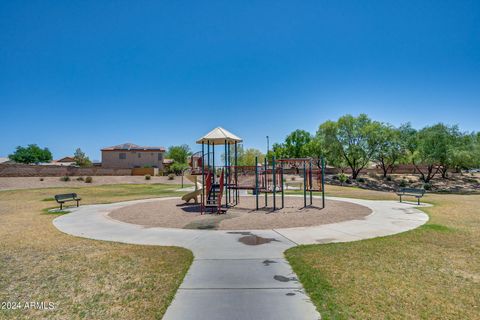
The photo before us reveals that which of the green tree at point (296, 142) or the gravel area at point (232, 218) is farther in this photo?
the green tree at point (296, 142)

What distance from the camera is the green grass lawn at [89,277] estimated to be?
4098mm

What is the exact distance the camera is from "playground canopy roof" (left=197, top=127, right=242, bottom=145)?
15.3m

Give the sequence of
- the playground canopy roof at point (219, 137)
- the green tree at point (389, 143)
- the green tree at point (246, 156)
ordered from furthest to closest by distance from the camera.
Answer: the green tree at point (246, 156) → the green tree at point (389, 143) → the playground canopy roof at point (219, 137)

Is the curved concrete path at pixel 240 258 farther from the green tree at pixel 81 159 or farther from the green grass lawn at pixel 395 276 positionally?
the green tree at pixel 81 159

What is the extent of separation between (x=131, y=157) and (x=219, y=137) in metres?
56.3

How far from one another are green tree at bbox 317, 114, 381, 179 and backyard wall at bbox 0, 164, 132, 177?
3912cm

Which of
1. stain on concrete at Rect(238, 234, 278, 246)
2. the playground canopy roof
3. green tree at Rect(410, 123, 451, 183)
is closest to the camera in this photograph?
stain on concrete at Rect(238, 234, 278, 246)

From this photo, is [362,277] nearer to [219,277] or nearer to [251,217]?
[219,277]

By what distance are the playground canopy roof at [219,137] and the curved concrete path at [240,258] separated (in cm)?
652

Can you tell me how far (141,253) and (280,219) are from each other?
6.44m

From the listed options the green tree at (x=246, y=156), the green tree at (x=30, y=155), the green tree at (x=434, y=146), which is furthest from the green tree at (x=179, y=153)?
the green tree at (x=434, y=146)

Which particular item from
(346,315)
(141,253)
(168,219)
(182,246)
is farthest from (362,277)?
(168,219)

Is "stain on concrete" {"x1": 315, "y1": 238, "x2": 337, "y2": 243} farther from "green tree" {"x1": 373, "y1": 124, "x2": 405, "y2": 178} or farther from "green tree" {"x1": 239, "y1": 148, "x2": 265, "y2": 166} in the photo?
"green tree" {"x1": 239, "y1": 148, "x2": 265, "y2": 166}

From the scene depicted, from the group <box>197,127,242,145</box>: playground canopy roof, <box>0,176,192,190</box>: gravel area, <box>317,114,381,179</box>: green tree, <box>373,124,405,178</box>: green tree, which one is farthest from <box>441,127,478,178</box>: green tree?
<box>0,176,192,190</box>: gravel area
